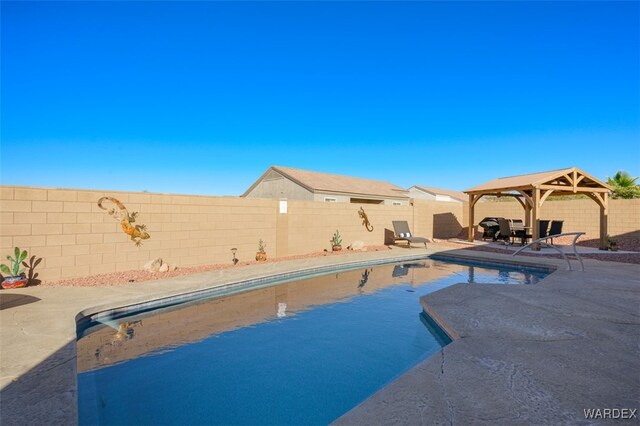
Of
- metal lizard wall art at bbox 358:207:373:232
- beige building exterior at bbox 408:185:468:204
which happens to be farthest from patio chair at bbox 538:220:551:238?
beige building exterior at bbox 408:185:468:204

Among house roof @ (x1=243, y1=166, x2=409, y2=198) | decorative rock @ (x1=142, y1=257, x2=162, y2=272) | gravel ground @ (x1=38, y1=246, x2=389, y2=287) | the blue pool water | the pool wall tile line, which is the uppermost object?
house roof @ (x1=243, y1=166, x2=409, y2=198)

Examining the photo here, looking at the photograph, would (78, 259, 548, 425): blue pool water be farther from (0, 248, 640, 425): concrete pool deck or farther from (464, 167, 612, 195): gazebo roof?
(464, 167, 612, 195): gazebo roof

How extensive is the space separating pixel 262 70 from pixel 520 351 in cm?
1608

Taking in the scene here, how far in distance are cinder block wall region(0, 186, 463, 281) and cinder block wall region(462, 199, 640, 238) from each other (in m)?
10.8

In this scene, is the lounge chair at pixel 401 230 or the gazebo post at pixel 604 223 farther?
the lounge chair at pixel 401 230

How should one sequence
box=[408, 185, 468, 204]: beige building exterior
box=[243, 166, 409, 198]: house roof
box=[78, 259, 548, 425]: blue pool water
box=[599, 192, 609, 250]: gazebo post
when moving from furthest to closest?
box=[408, 185, 468, 204]: beige building exterior < box=[243, 166, 409, 198]: house roof < box=[599, 192, 609, 250]: gazebo post < box=[78, 259, 548, 425]: blue pool water

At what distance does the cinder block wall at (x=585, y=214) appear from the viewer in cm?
1435

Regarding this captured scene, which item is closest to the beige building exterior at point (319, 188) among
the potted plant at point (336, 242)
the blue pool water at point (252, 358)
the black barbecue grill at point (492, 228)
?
the potted plant at point (336, 242)

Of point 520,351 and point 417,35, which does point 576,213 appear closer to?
point 417,35

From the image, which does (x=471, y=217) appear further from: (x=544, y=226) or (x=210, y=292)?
(x=210, y=292)

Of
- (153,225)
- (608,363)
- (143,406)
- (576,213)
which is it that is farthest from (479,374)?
(576,213)

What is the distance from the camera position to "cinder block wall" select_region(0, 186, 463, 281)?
652 centimetres

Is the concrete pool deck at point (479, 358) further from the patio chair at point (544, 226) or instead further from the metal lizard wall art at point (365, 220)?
the patio chair at point (544, 226)

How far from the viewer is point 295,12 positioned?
12930 millimetres
